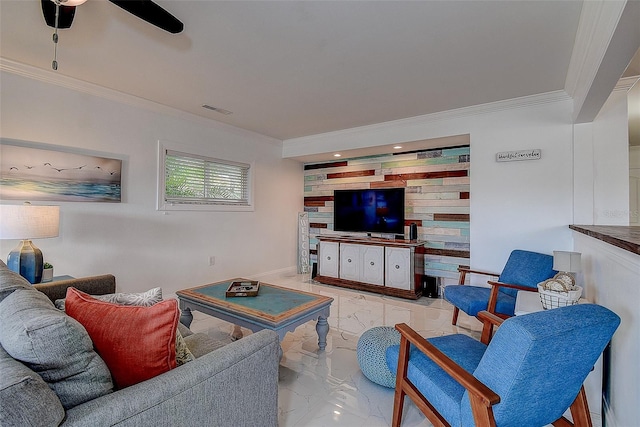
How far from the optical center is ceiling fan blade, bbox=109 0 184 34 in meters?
1.48

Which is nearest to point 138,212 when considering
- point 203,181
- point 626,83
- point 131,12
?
point 203,181

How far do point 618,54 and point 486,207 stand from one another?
2.04 meters

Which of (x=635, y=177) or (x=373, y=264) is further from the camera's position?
(x=635, y=177)

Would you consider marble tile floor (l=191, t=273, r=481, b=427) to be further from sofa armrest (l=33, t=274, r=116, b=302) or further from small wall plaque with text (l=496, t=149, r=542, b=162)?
small wall plaque with text (l=496, t=149, r=542, b=162)

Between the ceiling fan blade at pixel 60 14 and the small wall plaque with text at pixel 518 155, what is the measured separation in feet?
12.8

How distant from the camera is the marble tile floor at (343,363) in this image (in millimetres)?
1772

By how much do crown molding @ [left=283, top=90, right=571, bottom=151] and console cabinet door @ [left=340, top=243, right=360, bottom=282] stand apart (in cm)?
172

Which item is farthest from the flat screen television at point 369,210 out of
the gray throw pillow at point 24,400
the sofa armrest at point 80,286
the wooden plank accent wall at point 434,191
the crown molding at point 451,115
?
the gray throw pillow at point 24,400

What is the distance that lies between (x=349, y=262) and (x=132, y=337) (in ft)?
12.7

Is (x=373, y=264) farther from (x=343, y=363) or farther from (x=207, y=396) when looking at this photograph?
(x=207, y=396)

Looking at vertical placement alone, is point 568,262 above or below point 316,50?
below

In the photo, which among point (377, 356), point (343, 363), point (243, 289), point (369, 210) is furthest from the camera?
point (369, 210)

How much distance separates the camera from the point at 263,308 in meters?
2.22

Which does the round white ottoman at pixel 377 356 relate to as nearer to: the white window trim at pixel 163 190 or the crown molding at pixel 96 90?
the white window trim at pixel 163 190
